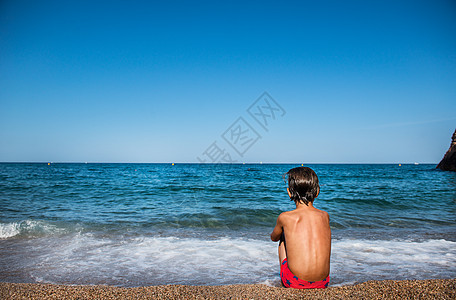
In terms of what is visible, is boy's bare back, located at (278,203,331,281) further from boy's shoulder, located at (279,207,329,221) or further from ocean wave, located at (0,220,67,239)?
ocean wave, located at (0,220,67,239)

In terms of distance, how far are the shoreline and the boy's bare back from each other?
243 mm

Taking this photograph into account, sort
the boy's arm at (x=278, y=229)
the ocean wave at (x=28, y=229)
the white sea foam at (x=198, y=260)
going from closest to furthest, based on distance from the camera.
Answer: the boy's arm at (x=278, y=229), the white sea foam at (x=198, y=260), the ocean wave at (x=28, y=229)

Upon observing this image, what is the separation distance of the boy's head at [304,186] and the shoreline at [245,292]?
37.8 inches

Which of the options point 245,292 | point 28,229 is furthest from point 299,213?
point 28,229

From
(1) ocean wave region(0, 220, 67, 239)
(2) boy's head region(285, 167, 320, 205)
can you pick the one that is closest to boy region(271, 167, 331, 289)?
(2) boy's head region(285, 167, 320, 205)

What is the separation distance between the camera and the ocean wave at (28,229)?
6.21 m

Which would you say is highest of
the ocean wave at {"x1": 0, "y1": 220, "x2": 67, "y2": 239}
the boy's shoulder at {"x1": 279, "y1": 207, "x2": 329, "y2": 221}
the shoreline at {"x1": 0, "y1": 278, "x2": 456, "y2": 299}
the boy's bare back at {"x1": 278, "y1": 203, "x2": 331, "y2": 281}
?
Result: the boy's shoulder at {"x1": 279, "y1": 207, "x2": 329, "y2": 221}

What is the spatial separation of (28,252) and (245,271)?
13.7ft

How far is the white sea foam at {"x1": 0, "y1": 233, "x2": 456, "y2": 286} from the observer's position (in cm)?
380

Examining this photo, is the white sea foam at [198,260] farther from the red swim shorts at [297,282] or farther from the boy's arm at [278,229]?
the boy's arm at [278,229]

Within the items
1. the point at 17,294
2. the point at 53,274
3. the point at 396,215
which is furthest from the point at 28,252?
the point at 396,215

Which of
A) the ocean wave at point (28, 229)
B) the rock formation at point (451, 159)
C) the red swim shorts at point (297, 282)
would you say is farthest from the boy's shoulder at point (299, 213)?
the rock formation at point (451, 159)

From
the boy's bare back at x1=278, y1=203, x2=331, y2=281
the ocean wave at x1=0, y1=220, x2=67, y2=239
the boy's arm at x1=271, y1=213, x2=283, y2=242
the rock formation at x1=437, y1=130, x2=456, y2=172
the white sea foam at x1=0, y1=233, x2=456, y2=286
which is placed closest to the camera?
the boy's bare back at x1=278, y1=203, x2=331, y2=281

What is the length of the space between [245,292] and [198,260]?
1790 millimetres
